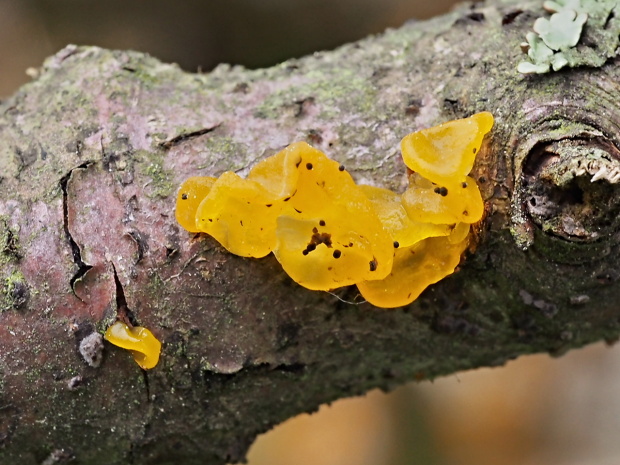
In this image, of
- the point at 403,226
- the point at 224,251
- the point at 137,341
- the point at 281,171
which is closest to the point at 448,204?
the point at 403,226

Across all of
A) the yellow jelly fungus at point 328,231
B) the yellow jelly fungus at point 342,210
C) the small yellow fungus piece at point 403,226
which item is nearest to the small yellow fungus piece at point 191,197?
the yellow jelly fungus at point 342,210

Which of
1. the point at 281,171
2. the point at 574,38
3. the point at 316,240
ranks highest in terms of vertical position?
the point at 574,38

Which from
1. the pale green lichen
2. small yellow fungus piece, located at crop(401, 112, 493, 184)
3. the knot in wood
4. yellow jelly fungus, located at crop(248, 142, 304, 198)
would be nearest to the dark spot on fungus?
yellow jelly fungus, located at crop(248, 142, 304, 198)

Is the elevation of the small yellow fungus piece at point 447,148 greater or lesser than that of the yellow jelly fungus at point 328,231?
greater

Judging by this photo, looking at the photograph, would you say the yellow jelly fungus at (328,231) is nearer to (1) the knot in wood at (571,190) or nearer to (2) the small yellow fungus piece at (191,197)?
(2) the small yellow fungus piece at (191,197)

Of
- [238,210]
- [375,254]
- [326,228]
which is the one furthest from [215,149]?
[375,254]

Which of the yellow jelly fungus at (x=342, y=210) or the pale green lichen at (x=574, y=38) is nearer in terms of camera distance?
the yellow jelly fungus at (x=342, y=210)

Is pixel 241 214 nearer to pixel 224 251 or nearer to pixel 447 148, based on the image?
pixel 224 251
